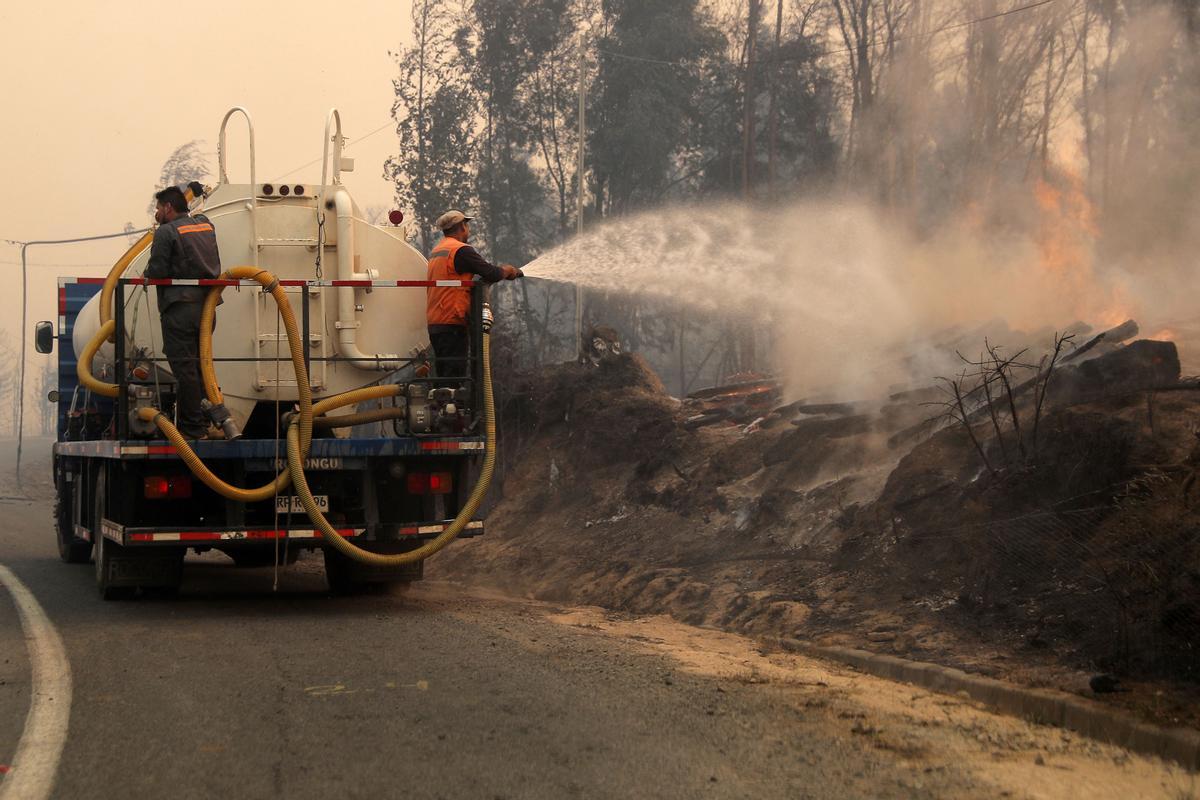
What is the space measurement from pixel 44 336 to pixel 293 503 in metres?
6.23

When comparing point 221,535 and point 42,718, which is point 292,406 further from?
point 42,718

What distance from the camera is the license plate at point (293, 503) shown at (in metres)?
9.85

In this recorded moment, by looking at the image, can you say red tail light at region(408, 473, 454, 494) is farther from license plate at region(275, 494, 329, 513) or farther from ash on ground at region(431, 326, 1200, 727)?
ash on ground at region(431, 326, 1200, 727)

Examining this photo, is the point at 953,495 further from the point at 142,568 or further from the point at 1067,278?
the point at 1067,278

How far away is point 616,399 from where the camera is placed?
19.0m

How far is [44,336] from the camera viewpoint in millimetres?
14484

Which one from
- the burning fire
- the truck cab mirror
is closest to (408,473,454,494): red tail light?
the truck cab mirror

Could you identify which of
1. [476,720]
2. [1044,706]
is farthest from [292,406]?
[1044,706]

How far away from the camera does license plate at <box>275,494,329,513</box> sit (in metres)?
9.85

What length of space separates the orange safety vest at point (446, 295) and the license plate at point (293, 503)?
167cm

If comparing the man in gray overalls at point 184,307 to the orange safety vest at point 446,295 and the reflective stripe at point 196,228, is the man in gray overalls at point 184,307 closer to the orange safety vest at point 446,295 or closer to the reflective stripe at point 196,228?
the reflective stripe at point 196,228

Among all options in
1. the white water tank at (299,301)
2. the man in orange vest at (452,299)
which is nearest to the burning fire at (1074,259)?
the man in orange vest at (452,299)

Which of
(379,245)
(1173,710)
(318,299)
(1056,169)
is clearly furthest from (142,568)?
(1056,169)

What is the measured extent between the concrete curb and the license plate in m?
4.06
